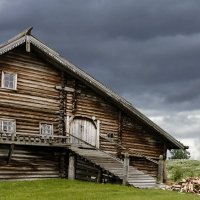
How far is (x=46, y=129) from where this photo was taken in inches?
1142

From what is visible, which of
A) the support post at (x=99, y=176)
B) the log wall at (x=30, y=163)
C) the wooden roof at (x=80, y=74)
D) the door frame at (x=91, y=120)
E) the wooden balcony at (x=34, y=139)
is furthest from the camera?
the door frame at (x=91, y=120)

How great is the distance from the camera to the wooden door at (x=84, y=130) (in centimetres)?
3042

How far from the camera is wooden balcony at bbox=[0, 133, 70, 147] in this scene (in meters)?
25.1

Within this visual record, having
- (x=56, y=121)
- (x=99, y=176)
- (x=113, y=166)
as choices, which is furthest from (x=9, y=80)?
(x=113, y=166)

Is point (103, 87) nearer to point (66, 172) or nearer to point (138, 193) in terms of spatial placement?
point (66, 172)

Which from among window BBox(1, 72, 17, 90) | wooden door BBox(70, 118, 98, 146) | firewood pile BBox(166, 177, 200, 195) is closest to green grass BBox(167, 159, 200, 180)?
wooden door BBox(70, 118, 98, 146)

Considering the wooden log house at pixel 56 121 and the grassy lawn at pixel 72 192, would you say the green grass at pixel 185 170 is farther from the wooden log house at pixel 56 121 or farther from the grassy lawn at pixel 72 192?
the grassy lawn at pixel 72 192

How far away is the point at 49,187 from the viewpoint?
2402 centimetres

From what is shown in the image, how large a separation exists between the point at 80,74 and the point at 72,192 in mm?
10032

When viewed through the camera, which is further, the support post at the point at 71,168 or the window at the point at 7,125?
the support post at the point at 71,168

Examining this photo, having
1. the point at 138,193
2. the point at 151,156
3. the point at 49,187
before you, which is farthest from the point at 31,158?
the point at 151,156

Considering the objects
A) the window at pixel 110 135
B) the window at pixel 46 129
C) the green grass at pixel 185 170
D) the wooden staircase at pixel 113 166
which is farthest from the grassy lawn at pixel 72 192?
the green grass at pixel 185 170

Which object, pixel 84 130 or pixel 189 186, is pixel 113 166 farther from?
pixel 189 186

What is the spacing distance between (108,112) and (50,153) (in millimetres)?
5808
